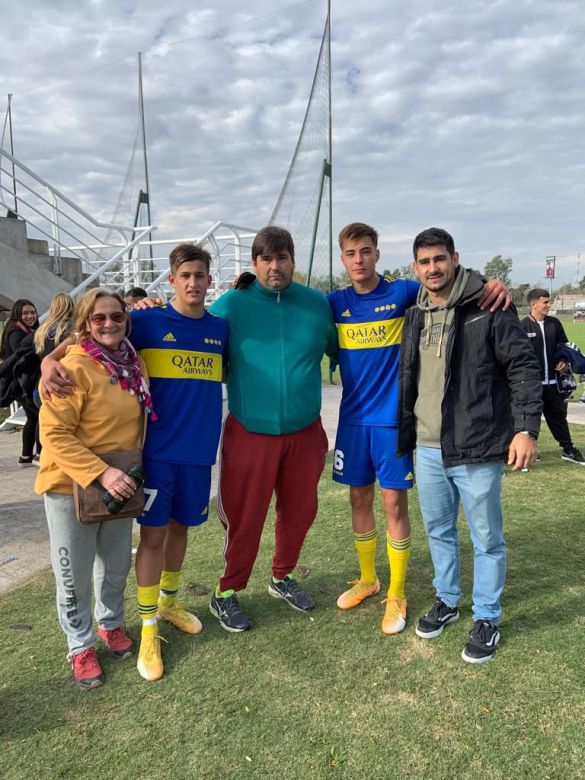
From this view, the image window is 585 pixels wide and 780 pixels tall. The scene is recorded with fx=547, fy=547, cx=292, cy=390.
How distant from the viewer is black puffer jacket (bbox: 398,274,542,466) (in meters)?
Answer: 2.51

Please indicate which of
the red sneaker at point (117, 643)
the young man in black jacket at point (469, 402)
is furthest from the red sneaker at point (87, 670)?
the young man in black jacket at point (469, 402)

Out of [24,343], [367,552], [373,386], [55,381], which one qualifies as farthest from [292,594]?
[24,343]

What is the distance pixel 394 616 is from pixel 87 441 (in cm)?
185

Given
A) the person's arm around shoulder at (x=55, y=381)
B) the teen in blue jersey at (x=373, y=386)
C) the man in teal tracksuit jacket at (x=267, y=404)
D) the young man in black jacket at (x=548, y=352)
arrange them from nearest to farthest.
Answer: the person's arm around shoulder at (x=55, y=381) < the man in teal tracksuit jacket at (x=267, y=404) < the teen in blue jersey at (x=373, y=386) < the young man in black jacket at (x=548, y=352)

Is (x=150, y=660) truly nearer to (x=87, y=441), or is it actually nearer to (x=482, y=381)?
(x=87, y=441)

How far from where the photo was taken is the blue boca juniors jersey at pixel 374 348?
2.98m

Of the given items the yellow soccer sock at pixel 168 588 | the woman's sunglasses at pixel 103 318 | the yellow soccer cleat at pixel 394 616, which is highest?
the woman's sunglasses at pixel 103 318

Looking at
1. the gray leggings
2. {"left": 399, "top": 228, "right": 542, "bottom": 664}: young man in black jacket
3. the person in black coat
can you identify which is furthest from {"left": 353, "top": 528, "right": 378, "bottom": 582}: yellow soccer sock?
the person in black coat

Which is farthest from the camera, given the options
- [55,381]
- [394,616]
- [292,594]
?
[292,594]

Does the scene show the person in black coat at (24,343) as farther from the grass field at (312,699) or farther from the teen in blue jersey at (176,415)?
the teen in blue jersey at (176,415)

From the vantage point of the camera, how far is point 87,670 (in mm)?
2561

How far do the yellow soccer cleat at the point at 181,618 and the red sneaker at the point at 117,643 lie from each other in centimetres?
27

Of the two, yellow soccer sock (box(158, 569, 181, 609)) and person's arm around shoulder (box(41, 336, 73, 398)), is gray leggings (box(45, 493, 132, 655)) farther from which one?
person's arm around shoulder (box(41, 336, 73, 398))

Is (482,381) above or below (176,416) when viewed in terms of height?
above
